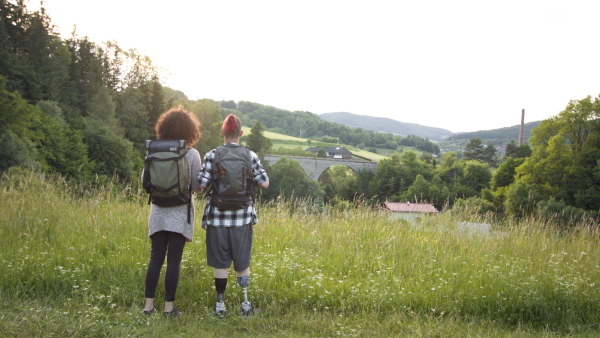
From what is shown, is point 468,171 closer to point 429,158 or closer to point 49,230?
point 429,158

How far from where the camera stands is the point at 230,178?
3.71m

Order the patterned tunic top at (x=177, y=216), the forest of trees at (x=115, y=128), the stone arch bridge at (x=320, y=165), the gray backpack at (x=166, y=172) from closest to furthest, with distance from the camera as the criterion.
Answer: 1. the gray backpack at (x=166, y=172)
2. the patterned tunic top at (x=177, y=216)
3. the forest of trees at (x=115, y=128)
4. the stone arch bridge at (x=320, y=165)

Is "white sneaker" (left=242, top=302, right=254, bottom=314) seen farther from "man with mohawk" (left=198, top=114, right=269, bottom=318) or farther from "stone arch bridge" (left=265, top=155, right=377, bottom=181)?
"stone arch bridge" (left=265, top=155, right=377, bottom=181)

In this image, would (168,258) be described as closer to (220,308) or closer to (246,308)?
(220,308)

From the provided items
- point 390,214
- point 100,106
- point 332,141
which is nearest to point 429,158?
point 332,141

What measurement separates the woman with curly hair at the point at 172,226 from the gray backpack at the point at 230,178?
0.59ft

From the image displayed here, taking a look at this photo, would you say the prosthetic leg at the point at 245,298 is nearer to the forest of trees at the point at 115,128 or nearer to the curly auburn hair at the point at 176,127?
the curly auburn hair at the point at 176,127

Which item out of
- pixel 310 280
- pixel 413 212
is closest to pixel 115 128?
pixel 413 212

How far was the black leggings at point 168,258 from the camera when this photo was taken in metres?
3.78

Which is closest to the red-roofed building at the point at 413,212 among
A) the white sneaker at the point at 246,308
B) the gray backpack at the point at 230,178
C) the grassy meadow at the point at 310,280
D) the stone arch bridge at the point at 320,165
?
the grassy meadow at the point at 310,280

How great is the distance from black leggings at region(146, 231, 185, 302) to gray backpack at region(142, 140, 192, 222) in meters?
0.30

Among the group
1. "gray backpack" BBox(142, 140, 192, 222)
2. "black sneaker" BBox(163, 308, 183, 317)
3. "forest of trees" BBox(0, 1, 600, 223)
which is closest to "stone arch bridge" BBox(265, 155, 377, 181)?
"forest of trees" BBox(0, 1, 600, 223)

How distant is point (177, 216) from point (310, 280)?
1.59m

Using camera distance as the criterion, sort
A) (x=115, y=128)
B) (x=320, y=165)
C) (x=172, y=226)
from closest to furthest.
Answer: (x=172, y=226)
(x=115, y=128)
(x=320, y=165)
